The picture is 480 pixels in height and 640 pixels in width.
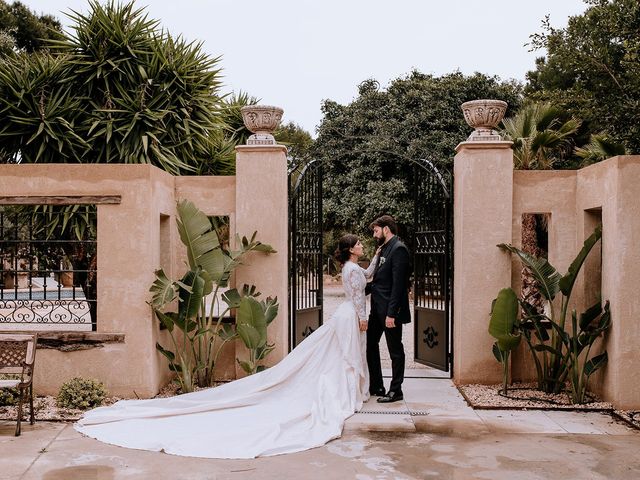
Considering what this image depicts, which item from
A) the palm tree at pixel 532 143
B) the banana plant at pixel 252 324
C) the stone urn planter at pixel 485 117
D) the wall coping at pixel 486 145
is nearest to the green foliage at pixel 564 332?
the wall coping at pixel 486 145

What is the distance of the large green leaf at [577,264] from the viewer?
7816mm

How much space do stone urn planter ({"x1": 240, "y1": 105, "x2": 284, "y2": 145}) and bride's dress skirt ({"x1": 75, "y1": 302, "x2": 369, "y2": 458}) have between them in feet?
7.96

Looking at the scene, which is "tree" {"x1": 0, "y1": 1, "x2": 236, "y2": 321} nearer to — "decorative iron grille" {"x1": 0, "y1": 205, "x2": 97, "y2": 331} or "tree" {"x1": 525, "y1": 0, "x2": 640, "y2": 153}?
"decorative iron grille" {"x1": 0, "y1": 205, "x2": 97, "y2": 331}

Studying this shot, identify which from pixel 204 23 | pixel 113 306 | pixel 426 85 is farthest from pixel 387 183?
pixel 113 306

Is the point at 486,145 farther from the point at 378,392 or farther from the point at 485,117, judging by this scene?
the point at 378,392

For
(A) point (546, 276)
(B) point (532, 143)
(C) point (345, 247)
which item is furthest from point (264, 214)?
(B) point (532, 143)

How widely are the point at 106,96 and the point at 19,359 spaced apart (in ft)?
16.8

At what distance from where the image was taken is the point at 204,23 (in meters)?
11.4

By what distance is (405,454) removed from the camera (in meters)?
5.93

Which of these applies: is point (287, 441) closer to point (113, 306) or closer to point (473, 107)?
point (113, 306)

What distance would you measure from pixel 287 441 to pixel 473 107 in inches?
190

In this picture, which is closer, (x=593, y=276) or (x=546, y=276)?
(x=546, y=276)

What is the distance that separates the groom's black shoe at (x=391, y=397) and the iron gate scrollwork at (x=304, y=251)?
155 centimetres

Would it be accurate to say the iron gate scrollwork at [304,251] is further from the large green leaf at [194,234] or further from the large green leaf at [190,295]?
the large green leaf at [190,295]
